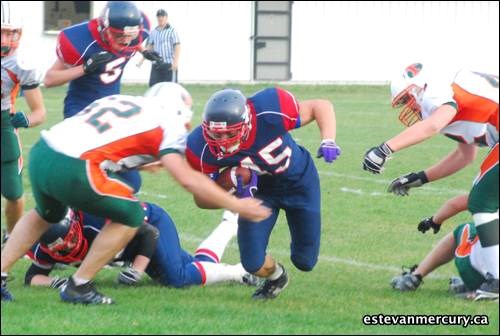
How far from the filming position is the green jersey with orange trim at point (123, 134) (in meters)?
5.46

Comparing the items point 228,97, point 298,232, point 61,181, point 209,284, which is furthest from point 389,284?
point 61,181

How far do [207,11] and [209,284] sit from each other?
19573 mm

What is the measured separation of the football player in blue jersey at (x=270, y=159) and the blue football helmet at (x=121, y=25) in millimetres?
1576

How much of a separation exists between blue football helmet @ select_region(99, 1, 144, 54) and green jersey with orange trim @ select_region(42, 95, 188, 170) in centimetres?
175

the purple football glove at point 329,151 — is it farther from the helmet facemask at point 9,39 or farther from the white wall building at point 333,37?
the white wall building at point 333,37

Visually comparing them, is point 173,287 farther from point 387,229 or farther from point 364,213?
point 364,213

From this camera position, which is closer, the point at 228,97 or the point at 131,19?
the point at 228,97

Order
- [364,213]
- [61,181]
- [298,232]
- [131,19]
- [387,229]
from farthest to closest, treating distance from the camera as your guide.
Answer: [364,213]
[387,229]
[131,19]
[298,232]
[61,181]

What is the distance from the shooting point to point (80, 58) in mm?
7711

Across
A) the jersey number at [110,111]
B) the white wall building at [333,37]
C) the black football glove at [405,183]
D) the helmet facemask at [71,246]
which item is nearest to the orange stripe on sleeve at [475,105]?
the black football glove at [405,183]

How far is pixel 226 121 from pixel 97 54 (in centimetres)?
231

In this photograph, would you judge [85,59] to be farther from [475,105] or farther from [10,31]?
[475,105]

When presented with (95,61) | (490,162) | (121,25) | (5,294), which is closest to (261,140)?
(490,162)

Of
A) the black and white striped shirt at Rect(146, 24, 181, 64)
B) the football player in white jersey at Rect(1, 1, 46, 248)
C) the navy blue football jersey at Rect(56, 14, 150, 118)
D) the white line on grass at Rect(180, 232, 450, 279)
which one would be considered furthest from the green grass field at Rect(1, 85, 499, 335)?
the black and white striped shirt at Rect(146, 24, 181, 64)
